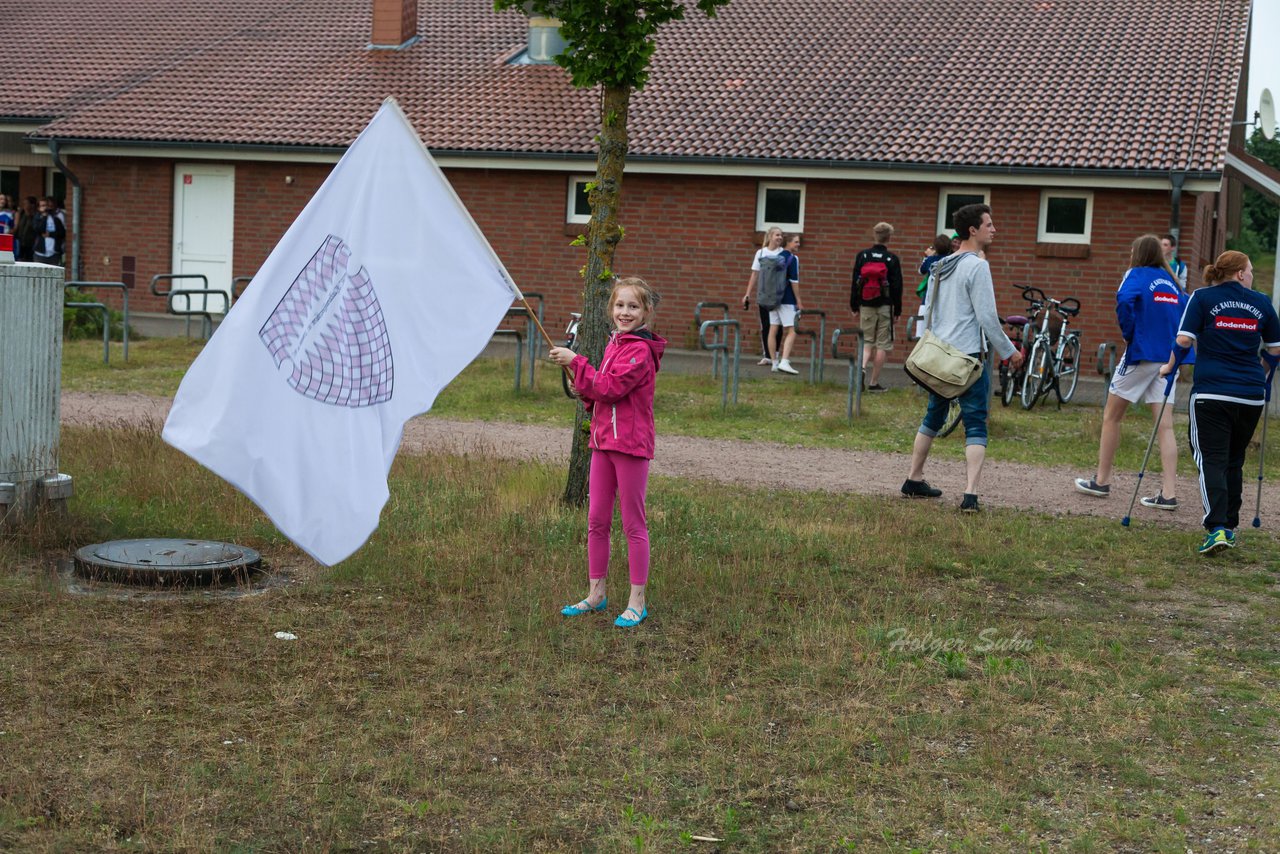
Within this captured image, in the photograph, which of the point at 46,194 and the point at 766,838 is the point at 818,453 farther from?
the point at 46,194

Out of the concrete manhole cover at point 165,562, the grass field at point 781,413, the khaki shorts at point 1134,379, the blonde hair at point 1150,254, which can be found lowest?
the concrete manhole cover at point 165,562

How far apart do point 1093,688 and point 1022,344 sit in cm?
1159

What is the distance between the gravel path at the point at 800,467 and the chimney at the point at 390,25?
1612 cm

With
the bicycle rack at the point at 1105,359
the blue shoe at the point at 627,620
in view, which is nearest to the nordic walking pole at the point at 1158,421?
the blue shoe at the point at 627,620

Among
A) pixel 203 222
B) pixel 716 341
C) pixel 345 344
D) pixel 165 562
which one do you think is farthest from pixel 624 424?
pixel 203 222

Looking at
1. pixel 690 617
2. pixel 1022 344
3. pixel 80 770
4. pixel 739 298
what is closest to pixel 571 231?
pixel 739 298

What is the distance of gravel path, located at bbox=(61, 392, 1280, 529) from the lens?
34.7ft

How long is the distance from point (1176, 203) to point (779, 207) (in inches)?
234

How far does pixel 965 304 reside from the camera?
32.1ft

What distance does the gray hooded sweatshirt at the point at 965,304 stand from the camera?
31.6 feet

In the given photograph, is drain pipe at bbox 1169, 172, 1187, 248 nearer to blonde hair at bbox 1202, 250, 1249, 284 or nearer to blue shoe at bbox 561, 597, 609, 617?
blonde hair at bbox 1202, 250, 1249, 284

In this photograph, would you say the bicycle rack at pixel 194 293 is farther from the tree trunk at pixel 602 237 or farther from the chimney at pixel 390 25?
the tree trunk at pixel 602 237

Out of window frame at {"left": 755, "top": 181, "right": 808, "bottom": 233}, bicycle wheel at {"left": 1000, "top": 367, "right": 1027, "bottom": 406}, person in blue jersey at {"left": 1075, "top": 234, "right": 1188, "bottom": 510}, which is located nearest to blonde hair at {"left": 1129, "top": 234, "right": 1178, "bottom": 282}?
person in blue jersey at {"left": 1075, "top": 234, "right": 1188, "bottom": 510}

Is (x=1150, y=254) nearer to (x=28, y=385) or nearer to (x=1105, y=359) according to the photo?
(x=28, y=385)
